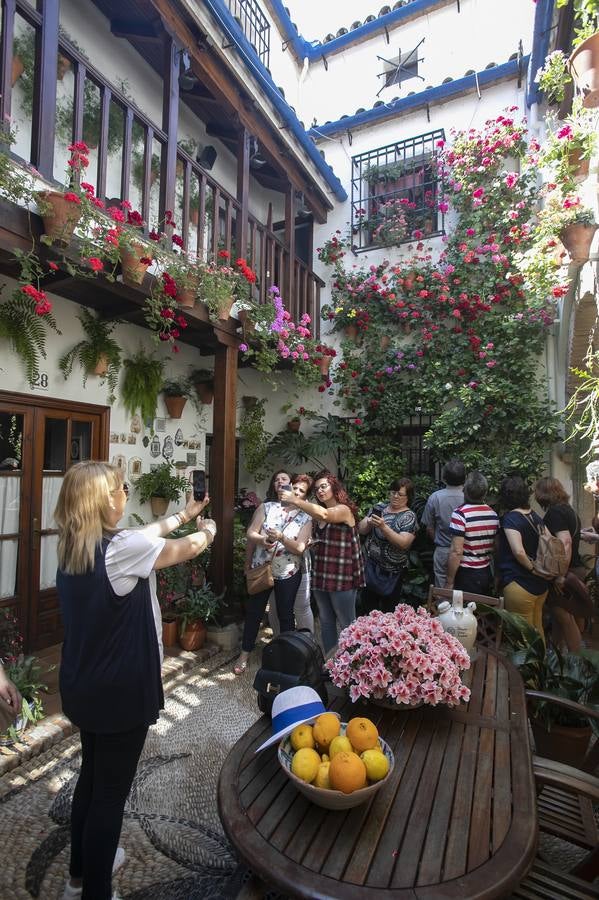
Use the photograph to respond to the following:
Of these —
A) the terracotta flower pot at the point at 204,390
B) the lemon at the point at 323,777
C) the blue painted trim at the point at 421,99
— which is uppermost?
the blue painted trim at the point at 421,99

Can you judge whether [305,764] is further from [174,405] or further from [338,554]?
[174,405]

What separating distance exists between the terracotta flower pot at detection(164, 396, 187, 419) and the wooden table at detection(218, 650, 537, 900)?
13.5ft

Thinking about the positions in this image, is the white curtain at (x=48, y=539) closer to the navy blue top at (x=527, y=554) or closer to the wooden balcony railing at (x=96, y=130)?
the wooden balcony railing at (x=96, y=130)

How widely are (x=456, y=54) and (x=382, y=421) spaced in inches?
227

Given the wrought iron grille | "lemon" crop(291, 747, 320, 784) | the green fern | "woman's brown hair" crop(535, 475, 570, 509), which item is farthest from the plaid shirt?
the wrought iron grille

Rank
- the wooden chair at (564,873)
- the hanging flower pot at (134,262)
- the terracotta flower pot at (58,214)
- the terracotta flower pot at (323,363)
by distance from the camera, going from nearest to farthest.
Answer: the wooden chair at (564,873), the terracotta flower pot at (58,214), the hanging flower pot at (134,262), the terracotta flower pot at (323,363)

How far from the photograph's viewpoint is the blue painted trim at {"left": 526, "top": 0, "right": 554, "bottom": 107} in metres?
4.99

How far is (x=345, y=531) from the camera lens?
12.2 feet

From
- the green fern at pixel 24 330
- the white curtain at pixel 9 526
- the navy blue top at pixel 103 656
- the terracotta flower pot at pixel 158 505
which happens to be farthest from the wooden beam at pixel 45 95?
the terracotta flower pot at pixel 158 505

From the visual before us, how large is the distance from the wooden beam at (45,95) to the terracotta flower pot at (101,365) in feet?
5.50

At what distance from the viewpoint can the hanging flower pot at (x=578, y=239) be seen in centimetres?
356

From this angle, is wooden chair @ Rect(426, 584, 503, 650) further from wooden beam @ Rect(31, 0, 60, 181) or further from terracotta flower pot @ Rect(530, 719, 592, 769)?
wooden beam @ Rect(31, 0, 60, 181)

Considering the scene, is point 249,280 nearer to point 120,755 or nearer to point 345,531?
point 345,531

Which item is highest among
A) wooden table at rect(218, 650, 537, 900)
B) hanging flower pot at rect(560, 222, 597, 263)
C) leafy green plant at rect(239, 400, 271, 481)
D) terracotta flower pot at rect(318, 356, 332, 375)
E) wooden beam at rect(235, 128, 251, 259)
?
wooden beam at rect(235, 128, 251, 259)
